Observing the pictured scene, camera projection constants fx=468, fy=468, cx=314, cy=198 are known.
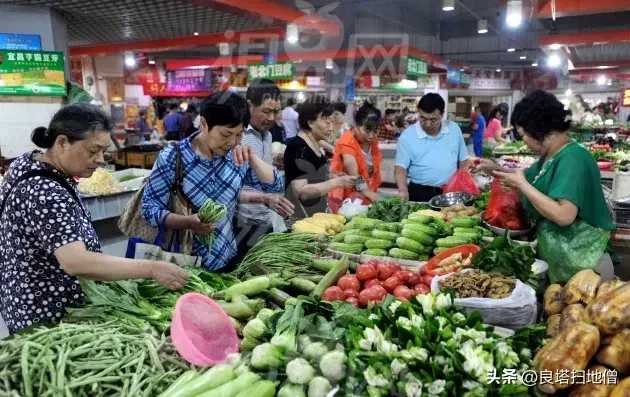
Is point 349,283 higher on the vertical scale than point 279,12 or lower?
lower

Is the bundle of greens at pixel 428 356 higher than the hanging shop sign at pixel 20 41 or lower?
lower

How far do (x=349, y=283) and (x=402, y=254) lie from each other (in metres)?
0.70

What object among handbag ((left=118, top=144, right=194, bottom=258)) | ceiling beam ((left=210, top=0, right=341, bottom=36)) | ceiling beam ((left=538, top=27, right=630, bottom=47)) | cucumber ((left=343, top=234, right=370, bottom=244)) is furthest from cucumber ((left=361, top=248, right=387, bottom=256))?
ceiling beam ((left=538, top=27, right=630, bottom=47))

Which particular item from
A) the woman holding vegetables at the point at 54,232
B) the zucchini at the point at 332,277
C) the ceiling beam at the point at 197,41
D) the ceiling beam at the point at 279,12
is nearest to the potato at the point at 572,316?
the zucchini at the point at 332,277

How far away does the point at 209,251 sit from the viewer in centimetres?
291

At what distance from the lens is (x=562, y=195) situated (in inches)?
98.7

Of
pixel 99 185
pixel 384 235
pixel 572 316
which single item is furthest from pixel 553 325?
pixel 99 185

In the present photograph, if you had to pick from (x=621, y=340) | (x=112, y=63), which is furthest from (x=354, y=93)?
(x=621, y=340)

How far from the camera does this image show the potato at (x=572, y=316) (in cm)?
180

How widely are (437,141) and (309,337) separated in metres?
3.55

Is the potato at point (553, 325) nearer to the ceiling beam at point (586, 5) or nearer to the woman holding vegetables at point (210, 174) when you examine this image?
the woman holding vegetables at point (210, 174)

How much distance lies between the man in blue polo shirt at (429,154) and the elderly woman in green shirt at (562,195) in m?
2.07

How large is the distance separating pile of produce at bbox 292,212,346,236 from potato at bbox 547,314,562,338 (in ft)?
5.81

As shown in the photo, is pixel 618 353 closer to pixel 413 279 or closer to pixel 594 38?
pixel 413 279
